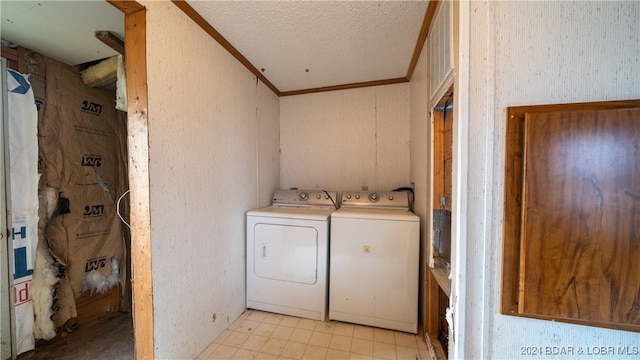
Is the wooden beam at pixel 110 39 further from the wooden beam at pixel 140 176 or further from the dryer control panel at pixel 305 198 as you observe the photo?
the dryer control panel at pixel 305 198

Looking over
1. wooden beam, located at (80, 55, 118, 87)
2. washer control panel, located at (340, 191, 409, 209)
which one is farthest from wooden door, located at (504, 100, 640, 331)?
wooden beam, located at (80, 55, 118, 87)

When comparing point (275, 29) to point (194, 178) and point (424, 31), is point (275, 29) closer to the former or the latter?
point (424, 31)

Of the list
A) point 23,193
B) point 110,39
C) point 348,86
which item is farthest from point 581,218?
point 23,193

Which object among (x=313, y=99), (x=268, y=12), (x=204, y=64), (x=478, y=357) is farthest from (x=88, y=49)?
(x=478, y=357)

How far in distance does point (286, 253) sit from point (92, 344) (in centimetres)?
163

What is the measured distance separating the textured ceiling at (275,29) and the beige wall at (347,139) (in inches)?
20.1

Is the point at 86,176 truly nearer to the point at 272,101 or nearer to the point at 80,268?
the point at 80,268

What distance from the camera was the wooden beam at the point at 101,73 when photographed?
180 centimetres

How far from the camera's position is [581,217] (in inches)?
29.6

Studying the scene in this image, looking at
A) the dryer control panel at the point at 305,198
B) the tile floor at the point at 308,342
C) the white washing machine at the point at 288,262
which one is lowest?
the tile floor at the point at 308,342

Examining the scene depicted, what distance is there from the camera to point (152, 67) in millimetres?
1196

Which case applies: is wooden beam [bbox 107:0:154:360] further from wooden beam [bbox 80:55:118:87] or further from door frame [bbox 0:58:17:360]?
door frame [bbox 0:58:17:360]

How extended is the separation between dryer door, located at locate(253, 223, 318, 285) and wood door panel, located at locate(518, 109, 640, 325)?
1448 mm

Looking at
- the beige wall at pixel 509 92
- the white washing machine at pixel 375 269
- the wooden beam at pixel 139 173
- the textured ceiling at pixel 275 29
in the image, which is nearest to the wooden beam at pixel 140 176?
the wooden beam at pixel 139 173
